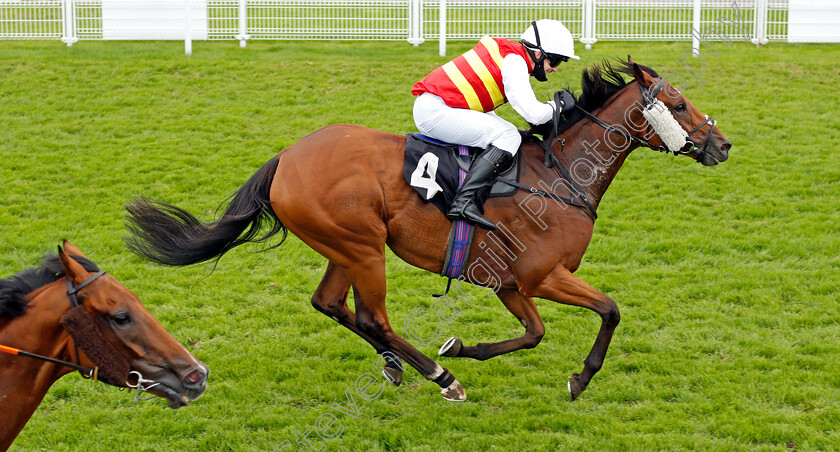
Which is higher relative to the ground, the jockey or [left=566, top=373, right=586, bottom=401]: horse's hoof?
the jockey

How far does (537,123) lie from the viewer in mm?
4629

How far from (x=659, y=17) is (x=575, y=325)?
7907mm

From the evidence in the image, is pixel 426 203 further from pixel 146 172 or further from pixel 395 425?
pixel 146 172

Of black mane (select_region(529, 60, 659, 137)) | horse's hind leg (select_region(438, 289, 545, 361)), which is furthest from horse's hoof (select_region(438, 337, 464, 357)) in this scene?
black mane (select_region(529, 60, 659, 137))

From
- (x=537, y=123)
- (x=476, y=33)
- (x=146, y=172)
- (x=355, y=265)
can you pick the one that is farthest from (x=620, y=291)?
(x=476, y=33)

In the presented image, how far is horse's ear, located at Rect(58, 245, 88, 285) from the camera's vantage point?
9.30ft

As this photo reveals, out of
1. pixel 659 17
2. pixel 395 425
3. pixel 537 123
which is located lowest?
pixel 395 425

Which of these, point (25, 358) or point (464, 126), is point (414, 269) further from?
point (25, 358)

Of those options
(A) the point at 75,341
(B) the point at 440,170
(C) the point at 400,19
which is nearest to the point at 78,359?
(A) the point at 75,341

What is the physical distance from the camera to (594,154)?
4.78m

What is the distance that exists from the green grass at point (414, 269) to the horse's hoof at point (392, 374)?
0.26ft

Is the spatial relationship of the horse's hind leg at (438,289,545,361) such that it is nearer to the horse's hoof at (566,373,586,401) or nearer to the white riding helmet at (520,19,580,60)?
the horse's hoof at (566,373,586,401)

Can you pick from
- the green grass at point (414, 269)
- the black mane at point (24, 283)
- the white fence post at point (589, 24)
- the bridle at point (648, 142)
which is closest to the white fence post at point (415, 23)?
the green grass at point (414, 269)

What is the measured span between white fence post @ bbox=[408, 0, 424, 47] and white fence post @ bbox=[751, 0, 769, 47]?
4.92 meters
